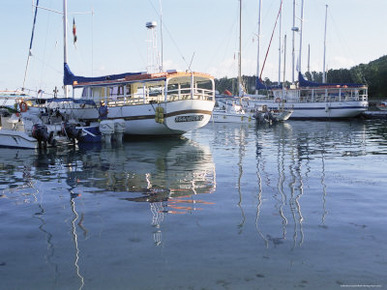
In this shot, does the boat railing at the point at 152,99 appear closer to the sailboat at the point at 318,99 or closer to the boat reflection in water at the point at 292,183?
the boat reflection in water at the point at 292,183

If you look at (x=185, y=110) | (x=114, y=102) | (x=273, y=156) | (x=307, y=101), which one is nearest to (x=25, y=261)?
(x=273, y=156)

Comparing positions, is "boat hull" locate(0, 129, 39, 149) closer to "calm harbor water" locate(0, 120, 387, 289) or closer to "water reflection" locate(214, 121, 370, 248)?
"calm harbor water" locate(0, 120, 387, 289)

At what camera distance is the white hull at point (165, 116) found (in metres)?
22.7

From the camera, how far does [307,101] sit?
5103cm

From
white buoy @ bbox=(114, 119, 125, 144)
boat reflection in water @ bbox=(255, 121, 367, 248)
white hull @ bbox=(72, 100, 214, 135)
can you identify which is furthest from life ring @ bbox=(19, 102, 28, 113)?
boat reflection in water @ bbox=(255, 121, 367, 248)

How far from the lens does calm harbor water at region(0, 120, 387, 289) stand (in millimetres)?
4758

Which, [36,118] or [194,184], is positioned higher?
[36,118]

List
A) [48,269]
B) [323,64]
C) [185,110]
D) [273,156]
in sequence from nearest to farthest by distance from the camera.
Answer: [48,269], [273,156], [185,110], [323,64]

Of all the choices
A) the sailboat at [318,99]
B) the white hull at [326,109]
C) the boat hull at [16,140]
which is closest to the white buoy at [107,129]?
the boat hull at [16,140]

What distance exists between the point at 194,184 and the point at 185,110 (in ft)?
42.2

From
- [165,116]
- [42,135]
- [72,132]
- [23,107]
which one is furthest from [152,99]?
[23,107]

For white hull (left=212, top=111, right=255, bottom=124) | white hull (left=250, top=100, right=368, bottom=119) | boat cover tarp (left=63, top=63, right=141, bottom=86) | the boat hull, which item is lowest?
the boat hull

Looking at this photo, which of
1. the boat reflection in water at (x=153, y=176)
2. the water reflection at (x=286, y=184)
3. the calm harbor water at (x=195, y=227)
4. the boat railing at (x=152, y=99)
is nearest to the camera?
the calm harbor water at (x=195, y=227)

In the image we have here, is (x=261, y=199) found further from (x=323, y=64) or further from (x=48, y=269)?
(x=323, y=64)
